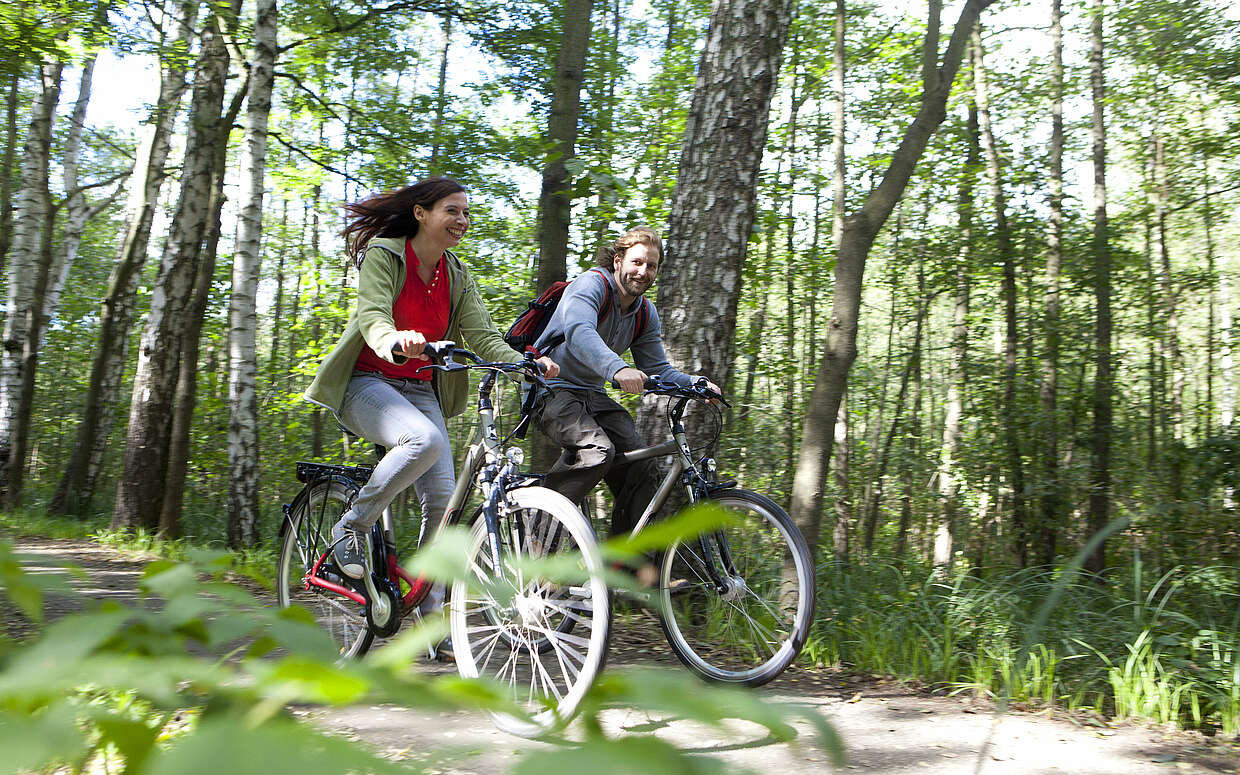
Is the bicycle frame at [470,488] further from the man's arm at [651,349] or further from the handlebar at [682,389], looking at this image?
the man's arm at [651,349]

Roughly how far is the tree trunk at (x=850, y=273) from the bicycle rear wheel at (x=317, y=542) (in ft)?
8.82

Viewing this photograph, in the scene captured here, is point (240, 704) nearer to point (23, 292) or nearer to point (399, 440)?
point (399, 440)

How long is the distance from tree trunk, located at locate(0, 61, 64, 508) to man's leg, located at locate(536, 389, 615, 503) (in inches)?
448

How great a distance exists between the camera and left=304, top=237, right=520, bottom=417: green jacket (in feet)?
12.8

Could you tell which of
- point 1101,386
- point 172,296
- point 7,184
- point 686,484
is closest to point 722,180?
point 686,484

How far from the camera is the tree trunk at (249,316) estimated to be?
29.8 ft

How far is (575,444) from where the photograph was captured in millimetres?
4668

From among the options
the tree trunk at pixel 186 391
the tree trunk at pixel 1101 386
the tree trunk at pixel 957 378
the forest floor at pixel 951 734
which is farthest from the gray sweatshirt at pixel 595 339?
the tree trunk at pixel 957 378

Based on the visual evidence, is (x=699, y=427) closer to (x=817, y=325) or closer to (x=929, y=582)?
(x=929, y=582)

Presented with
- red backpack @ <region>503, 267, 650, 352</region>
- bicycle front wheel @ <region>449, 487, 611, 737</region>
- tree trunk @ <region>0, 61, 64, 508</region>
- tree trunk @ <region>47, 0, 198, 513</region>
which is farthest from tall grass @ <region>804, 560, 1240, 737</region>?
tree trunk @ <region>0, 61, 64, 508</region>

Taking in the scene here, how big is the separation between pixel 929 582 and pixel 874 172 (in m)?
15.5

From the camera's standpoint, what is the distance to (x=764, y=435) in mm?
16359

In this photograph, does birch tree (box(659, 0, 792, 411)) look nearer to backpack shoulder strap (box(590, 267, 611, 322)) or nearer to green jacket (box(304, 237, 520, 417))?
backpack shoulder strap (box(590, 267, 611, 322))

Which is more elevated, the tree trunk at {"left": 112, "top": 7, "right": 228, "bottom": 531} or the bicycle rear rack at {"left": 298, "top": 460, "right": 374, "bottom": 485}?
the tree trunk at {"left": 112, "top": 7, "right": 228, "bottom": 531}
